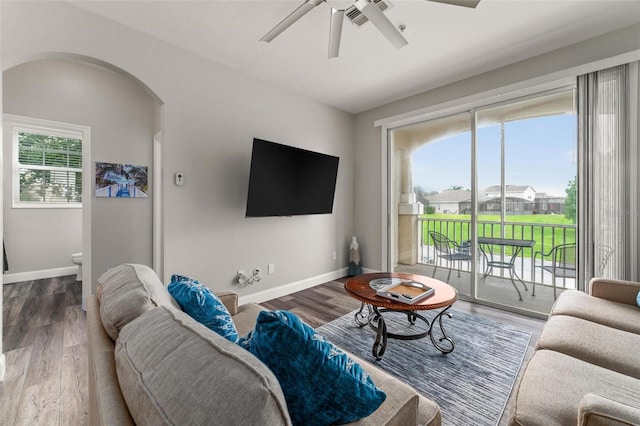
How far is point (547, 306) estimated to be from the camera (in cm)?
281

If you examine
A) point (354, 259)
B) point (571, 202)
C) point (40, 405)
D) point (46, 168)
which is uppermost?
point (46, 168)

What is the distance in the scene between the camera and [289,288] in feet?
11.6

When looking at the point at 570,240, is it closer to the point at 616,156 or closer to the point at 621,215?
the point at 621,215

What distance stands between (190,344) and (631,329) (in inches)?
89.9

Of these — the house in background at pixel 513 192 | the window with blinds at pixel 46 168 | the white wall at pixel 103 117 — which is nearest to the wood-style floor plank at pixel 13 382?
the white wall at pixel 103 117

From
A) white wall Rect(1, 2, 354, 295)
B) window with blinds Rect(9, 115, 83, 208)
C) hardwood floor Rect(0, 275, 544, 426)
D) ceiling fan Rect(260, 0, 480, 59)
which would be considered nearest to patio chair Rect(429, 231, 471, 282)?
hardwood floor Rect(0, 275, 544, 426)

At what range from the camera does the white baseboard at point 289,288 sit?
3.15m

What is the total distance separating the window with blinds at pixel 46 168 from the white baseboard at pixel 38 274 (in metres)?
0.96

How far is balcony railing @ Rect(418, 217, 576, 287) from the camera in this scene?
8.97 feet

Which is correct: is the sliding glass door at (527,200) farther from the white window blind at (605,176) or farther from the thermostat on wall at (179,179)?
the thermostat on wall at (179,179)

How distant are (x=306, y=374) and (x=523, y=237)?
10.3ft

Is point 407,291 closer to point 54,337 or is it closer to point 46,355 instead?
point 46,355

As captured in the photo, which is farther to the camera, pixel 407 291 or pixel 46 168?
pixel 46 168

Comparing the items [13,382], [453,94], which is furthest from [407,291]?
[13,382]
